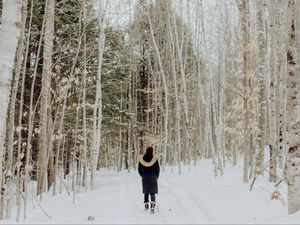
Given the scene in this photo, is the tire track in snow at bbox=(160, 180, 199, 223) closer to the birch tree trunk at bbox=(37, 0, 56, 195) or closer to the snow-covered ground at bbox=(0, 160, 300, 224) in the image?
the snow-covered ground at bbox=(0, 160, 300, 224)

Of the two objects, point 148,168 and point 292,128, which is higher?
point 292,128

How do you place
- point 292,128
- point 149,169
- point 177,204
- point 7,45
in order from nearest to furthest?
point 7,45
point 292,128
point 177,204
point 149,169

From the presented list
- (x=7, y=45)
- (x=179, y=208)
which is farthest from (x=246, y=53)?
(x=7, y=45)

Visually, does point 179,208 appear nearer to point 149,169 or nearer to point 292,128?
point 149,169

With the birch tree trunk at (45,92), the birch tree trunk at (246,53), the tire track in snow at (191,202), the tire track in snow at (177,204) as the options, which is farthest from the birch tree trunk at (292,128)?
the birch tree trunk at (45,92)

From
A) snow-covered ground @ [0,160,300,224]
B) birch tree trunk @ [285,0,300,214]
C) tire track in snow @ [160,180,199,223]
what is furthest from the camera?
tire track in snow @ [160,180,199,223]

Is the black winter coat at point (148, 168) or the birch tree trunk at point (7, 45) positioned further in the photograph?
the black winter coat at point (148, 168)

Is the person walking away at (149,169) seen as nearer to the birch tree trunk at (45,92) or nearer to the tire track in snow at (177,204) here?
the tire track in snow at (177,204)

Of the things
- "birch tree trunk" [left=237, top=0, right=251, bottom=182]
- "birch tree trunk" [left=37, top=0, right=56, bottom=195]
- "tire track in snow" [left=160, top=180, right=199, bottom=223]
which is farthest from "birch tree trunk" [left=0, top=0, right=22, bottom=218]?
"birch tree trunk" [left=237, top=0, right=251, bottom=182]

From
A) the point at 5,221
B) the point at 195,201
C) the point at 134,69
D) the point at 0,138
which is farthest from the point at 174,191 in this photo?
the point at 134,69

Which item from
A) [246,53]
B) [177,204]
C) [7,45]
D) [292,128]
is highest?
[246,53]

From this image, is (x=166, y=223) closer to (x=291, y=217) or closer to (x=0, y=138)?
(x=291, y=217)

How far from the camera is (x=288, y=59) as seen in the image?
27.3 ft

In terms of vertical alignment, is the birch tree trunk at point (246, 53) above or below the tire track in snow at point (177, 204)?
above
